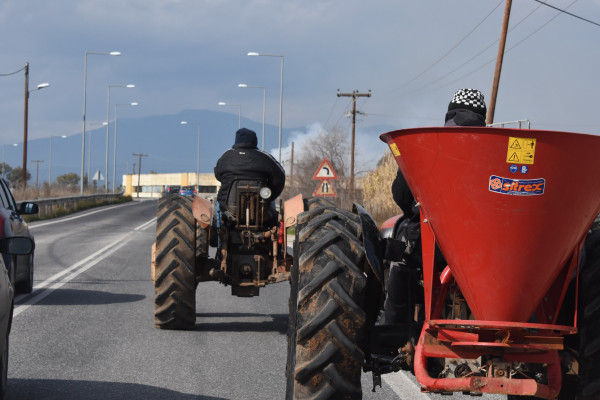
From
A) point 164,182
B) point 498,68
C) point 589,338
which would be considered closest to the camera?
point 589,338

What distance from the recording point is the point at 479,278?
158 inches

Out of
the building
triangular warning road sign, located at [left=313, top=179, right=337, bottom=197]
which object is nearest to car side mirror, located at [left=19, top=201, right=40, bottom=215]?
triangular warning road sign, located at [left=313, top=179, right=337, bottom=197]

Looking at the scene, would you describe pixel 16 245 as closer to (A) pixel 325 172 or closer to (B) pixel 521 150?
(B) pixel 521 150

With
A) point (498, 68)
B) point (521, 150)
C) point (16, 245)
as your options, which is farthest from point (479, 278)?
point (498, 68)

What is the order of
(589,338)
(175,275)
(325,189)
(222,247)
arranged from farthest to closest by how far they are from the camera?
(325,189)
(222,247)
(175,275)
(589,338)

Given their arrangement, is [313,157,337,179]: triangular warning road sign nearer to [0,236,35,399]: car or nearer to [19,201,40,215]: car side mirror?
[19,201,40,215]: car side mirror

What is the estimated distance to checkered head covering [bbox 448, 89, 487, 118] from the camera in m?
4.99

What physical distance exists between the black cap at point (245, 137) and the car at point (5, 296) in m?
4.45

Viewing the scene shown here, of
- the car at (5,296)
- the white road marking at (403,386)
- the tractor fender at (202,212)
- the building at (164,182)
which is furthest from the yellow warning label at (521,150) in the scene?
the building at (164,182)

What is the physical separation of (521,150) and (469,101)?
4.27ft

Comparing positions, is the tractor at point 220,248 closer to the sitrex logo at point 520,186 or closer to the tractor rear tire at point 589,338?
the tractor rear tire at point 589,338

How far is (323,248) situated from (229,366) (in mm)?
3361

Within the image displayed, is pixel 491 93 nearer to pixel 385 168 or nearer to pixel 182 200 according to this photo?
pixel 385 168

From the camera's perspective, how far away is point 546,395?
13.4 feet
